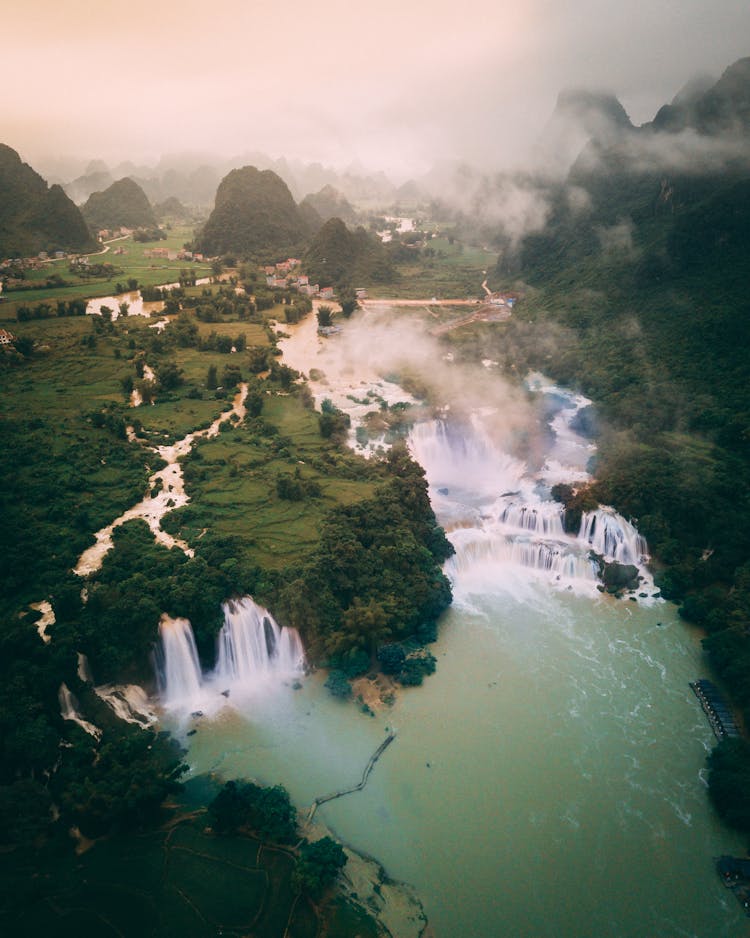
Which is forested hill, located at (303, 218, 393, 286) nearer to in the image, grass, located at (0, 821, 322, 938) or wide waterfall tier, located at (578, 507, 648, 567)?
wide waterfall tier, located at (578, 507, 648, 567)

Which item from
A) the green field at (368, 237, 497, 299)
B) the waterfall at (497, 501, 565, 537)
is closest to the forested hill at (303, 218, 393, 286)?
the green field at (368, 237, 497, 299)

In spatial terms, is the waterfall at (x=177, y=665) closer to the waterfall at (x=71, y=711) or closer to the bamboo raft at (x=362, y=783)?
the waterfall at (x=71, y=711)

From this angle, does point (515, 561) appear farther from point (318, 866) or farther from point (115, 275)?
point (115, 275)

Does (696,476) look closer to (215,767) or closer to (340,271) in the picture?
(215,767)

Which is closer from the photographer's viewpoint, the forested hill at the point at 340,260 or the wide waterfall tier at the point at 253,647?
the wide waterfall tier at the point at 253,647

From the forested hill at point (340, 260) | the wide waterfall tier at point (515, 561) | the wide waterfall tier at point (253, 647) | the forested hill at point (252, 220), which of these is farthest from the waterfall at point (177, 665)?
the forested hill at point (252, 220)

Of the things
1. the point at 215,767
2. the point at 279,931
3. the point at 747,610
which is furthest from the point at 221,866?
the point at 747,610
